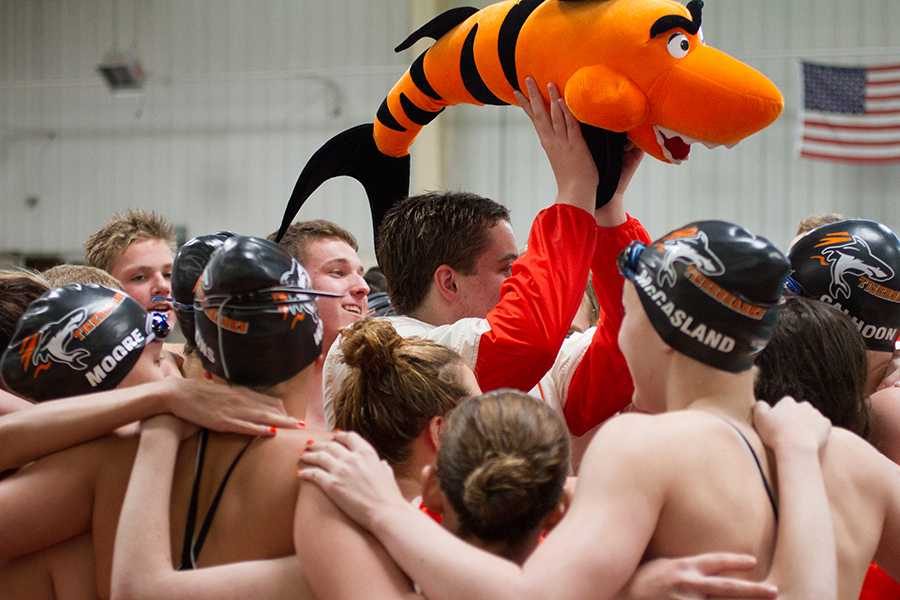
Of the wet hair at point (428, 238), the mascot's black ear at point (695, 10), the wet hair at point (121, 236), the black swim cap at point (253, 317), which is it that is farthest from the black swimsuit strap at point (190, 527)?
the wet hair at point (121, 236)

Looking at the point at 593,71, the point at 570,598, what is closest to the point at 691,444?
the point at 570,598

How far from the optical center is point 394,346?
99.1 inches

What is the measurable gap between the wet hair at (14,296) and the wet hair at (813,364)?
1901 millimetres

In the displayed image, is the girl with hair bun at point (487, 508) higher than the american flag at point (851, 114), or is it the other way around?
the american flag at point (851, 114)

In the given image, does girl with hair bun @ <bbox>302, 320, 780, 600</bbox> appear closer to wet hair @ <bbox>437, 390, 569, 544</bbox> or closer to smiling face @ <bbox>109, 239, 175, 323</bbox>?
wet hair @ <bbox>437, 390, 569, 544</bbox>

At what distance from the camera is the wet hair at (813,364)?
96.9 inches

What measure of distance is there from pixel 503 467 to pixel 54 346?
3.63ft

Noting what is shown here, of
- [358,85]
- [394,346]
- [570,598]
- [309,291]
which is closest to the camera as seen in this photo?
[570,598]

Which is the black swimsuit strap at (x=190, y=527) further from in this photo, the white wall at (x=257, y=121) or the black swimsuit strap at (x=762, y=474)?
the white wall at (x=257, y=121)

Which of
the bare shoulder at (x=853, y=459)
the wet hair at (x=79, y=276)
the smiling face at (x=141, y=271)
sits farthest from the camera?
the smiling face at (x=141, y=271)

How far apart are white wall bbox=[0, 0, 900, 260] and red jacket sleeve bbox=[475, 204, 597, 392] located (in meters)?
9.06

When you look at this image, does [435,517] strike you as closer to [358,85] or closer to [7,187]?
[358,85]

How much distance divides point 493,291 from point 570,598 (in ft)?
5.58

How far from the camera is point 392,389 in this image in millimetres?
2467
